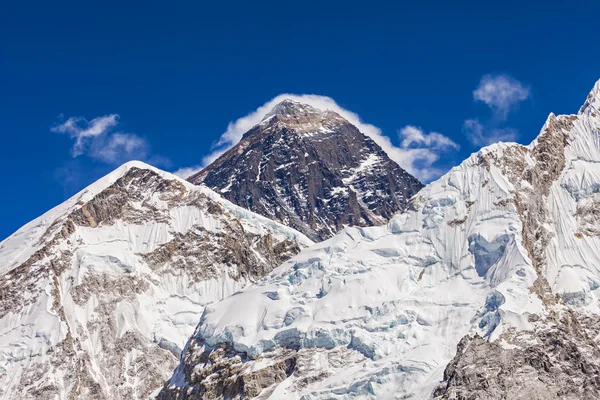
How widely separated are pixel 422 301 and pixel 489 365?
31213 mm

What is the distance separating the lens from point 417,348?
187000 millimetres

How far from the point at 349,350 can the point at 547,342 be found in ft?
114

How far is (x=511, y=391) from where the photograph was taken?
16612 cm

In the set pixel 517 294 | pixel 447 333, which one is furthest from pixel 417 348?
pixel 517 294

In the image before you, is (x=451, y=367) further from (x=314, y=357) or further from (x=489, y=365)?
(x=314, y=357)

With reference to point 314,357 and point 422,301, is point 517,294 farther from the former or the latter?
point 314,357

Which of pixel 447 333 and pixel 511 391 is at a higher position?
pixel 447 333

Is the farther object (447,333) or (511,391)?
(447,333)

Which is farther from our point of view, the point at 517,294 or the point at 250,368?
the point at 250,368

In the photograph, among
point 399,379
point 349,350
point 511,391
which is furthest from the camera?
point 349,350

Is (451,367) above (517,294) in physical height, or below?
below

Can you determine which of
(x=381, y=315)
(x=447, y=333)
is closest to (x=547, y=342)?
(x=447, y=333)

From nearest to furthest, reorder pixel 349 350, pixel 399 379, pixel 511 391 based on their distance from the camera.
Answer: pixel 511 391 < pixel 399 379 < pixel 349 350

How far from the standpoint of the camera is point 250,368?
7771 inches
